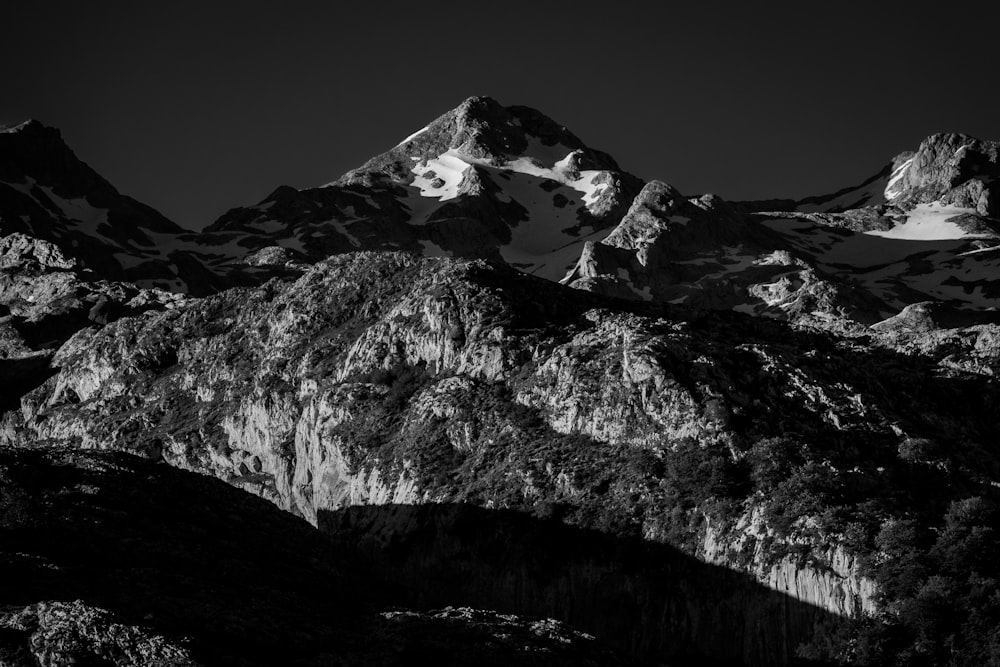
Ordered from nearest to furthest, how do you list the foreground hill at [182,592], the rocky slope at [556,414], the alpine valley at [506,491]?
the foreground hill at [182,592] → the alpine valley at [506,491] → the rocky slope at [556,414]

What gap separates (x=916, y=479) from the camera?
61.8m

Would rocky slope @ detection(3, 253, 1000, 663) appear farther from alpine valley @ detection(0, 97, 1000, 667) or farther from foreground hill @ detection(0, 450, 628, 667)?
foreground hill @ detection(0, 450, 628, 667)

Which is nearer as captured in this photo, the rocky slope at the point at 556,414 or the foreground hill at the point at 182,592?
the foreground hill at the point at 182,592

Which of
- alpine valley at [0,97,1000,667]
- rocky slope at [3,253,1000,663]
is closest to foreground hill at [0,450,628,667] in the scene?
alpine valley at [0,97,1000,667]

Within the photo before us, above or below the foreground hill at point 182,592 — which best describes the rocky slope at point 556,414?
above

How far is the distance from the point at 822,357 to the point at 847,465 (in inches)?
569

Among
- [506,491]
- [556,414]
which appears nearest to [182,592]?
[506,491]

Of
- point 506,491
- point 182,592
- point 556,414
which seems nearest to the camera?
point 182,592

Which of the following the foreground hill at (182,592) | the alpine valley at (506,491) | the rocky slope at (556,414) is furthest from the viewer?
the rocky slope at (556,414)

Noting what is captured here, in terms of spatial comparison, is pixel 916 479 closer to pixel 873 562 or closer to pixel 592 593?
pixel 873 562

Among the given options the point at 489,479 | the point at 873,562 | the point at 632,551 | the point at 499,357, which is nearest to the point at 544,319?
the point at 499,357

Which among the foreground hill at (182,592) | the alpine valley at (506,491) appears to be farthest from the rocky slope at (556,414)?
the foreground hill at (182,592)

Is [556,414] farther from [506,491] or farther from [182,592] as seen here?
[182,592]

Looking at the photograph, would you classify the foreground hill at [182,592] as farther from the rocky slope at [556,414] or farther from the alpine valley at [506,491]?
the rocky slope at [556,414]
